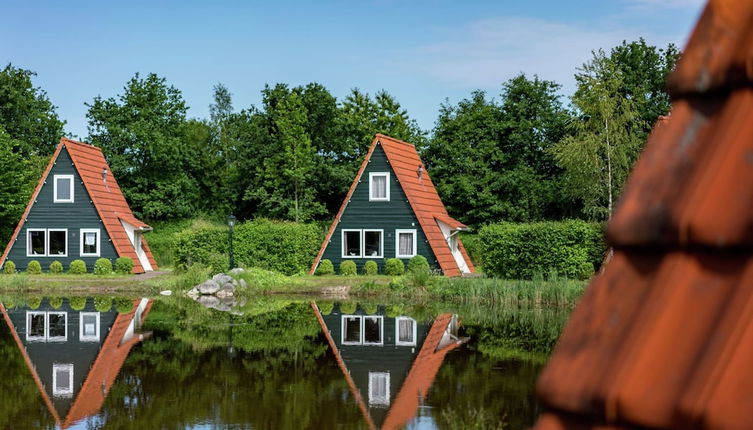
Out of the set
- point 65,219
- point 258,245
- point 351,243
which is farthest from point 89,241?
point 351,243

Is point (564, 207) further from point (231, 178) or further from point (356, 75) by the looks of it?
point (231, 178)

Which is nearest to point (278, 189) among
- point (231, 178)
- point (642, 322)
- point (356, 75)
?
point (231, 178)

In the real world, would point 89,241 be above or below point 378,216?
below

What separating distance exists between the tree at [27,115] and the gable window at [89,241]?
1511cm

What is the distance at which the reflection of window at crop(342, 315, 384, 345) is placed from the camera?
20.0 meters

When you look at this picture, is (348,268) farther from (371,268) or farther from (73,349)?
(73,349)

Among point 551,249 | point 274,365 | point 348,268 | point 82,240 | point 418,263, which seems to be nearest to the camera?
point 274,365

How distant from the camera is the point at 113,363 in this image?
56.7 ft

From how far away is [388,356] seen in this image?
1802cm

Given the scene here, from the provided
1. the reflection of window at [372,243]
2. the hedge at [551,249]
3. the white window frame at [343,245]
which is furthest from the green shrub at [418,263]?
the hedge at [551,249]

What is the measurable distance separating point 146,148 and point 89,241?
9885mm

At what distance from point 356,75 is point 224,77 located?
15.5 meters

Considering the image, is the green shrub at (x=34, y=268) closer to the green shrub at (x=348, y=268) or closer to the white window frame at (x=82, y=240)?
the white window frame at (x=82, y=240)

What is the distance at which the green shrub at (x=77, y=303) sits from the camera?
27.0 meters
